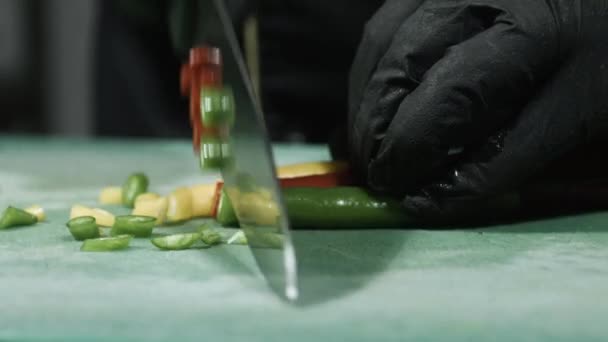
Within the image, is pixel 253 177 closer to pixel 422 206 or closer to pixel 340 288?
pixel 340 288

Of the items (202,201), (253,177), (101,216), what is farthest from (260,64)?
(253,177)

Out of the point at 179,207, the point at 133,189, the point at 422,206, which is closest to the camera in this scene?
the point at 422,206

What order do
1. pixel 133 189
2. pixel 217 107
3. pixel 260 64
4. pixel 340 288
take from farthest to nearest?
pixel 260 64
pixel 133 189
pixel 217 107
pixel 340 288

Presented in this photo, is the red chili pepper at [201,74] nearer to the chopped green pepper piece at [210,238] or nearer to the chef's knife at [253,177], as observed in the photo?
the chef's knife at [253,177]

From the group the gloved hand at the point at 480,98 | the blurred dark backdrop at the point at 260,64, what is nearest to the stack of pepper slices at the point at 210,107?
the gloved hand at the point at 480,98

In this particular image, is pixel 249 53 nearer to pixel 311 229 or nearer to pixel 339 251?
pixel 311 229

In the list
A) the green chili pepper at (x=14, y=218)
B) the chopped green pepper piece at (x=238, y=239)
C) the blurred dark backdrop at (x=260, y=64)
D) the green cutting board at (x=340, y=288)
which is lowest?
the green cutting board at (x=340, y=288)

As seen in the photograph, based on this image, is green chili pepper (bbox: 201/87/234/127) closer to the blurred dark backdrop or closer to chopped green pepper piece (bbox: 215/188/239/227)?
chopped green pepper piece (bbox: 215/188/239/227)
